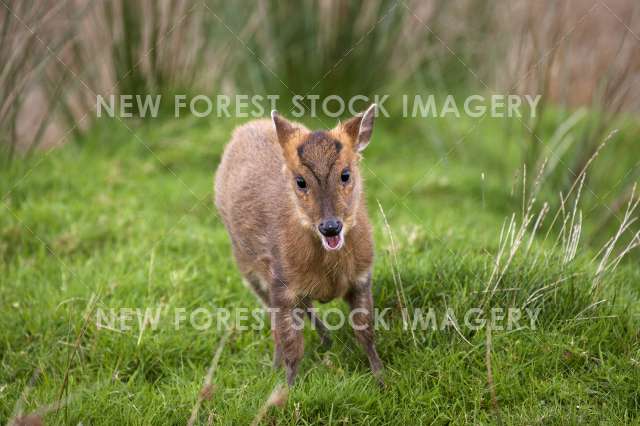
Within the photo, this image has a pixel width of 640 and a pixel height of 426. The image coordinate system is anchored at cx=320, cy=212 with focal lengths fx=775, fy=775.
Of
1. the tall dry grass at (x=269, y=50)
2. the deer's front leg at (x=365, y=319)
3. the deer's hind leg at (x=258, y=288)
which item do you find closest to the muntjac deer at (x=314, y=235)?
the deer's front leg at (x=365, y=319)

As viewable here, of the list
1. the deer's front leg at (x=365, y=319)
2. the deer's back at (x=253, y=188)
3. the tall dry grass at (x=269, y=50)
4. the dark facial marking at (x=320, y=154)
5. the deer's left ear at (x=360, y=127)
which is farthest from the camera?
the tall dry grass at (x=269, y=50)

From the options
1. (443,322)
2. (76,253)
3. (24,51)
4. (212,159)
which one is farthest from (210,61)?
(443,322)

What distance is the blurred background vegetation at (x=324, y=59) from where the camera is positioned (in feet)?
23.0

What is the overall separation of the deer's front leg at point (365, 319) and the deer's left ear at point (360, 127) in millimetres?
750

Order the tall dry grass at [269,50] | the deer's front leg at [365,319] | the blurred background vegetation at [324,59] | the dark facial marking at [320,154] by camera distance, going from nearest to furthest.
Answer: the dark facial marking at [320,154] → the deer's front leg at [365,319] → the blurred background vegetation at [324,59] → the tall dry grass at [269,50]

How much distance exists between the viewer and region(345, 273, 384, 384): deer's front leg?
4.11 metres

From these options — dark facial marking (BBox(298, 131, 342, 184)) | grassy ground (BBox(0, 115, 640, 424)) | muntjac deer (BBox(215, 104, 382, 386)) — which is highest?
dark facial marking (BBox(298, 131, 342, 184))

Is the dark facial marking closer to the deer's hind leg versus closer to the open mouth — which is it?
→ the open mouth

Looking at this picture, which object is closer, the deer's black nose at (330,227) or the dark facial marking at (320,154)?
the deer's black nose at (330,227)

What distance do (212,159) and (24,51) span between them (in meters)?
1.93

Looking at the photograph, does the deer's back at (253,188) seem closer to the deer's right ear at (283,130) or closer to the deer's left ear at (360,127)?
the deer's right ear at (283,130)

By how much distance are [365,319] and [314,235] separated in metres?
0.53

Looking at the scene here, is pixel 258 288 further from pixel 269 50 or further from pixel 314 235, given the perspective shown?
pixel 269 50

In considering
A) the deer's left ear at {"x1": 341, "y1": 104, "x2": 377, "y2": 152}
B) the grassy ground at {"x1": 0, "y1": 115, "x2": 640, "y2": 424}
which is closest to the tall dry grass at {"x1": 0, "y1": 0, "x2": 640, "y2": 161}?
the grassy ground at {"x1": 0, "y1": 115, "x2": 640, "y2": 424}
